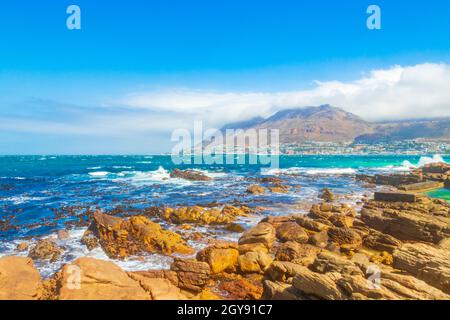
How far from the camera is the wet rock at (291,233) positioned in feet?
62.4

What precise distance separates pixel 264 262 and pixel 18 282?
1058 centimetres

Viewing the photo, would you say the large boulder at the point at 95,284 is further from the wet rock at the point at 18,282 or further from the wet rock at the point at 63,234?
the wet rock at the point at 63,234

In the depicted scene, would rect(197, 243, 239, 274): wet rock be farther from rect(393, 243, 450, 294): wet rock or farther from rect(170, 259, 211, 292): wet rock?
rect(393, 243, 450, 294): wet rock

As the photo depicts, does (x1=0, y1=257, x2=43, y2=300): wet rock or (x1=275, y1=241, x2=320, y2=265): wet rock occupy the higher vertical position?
(x1=0, y1=257, x2=43, y2=300): wet rock

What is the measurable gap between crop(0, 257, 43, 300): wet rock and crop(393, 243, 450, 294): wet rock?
48.1ft

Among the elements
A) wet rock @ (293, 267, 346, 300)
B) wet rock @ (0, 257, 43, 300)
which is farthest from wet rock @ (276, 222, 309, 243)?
wet rock @ (0, 257, 43, 300)

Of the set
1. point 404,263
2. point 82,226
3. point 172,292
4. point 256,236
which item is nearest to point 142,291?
point 172,292

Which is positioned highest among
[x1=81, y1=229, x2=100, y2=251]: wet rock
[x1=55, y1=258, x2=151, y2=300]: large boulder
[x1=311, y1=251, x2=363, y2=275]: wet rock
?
[x1=55, y1=258, x2=151, y2=300]: large boulder

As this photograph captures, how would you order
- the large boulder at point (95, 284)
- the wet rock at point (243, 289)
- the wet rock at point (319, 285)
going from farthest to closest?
the wet rock at point (243, 289)
the wet rock at point (319, 285)
the large boulder at point (95, 284)

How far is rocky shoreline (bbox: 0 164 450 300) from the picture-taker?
30.1ft

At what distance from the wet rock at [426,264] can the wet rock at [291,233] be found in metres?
6.86

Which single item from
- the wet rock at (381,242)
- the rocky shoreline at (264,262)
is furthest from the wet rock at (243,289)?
the wet rock at (381,242)
